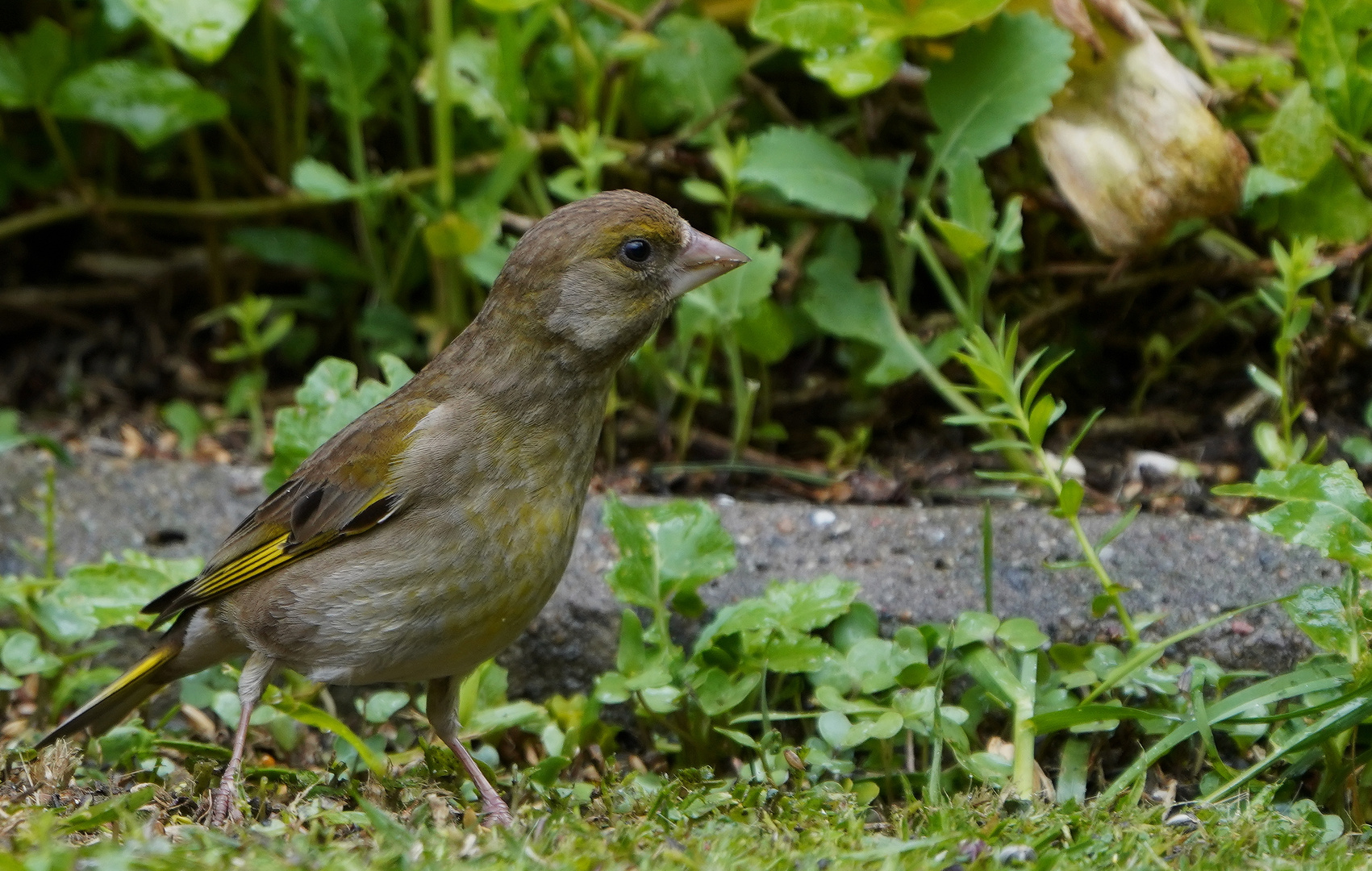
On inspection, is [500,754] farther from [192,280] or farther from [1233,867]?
[192,280]

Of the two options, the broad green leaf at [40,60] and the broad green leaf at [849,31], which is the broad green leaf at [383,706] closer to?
the broad green leaf at [849,31]

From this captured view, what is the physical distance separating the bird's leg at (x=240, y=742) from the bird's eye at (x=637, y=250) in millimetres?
1337

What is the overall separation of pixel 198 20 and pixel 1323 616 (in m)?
3.45

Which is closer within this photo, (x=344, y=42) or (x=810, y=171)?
(x=810, y=171)

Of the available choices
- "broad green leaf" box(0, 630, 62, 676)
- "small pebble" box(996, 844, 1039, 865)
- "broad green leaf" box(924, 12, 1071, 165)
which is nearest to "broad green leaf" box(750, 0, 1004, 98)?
"broad green leaf" box(924, 12, 1071, 165)

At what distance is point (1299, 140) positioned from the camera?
14.3ft

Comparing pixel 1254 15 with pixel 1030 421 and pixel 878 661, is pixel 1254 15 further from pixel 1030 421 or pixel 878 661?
pixel 878 661

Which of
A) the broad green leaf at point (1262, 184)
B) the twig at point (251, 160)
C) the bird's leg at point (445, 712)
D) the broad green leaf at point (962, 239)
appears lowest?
the bird's leg at point (445, 712)

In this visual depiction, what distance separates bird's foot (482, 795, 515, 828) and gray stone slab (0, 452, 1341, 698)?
2.46 feet

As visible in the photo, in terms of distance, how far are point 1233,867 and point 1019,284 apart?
2.57 m

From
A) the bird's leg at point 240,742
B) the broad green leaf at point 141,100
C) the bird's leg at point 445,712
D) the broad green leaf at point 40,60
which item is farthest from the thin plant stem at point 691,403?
the broad green leaf at point 40,60

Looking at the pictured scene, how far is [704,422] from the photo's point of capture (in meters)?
5.41

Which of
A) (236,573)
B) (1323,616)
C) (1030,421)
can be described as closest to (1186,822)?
(1323,616)

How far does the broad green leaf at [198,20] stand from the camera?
459 centimetres
